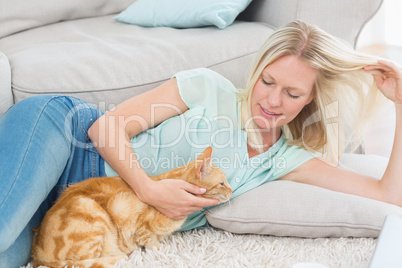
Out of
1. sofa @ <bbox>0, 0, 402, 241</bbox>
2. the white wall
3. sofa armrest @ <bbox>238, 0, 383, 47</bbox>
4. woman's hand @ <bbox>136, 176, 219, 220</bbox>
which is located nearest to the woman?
woman's hand @ <bbox>136, 176, 219, 220</bbox>

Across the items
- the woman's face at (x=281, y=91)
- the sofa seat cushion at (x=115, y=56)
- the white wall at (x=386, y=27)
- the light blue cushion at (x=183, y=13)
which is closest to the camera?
the woman's face at (x=281, y=91)

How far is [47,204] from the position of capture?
59.5 inches

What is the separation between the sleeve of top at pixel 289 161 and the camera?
5.29ft

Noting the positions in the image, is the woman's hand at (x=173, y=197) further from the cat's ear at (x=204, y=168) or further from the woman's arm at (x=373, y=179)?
the woman's arm at (x=373, y=179)

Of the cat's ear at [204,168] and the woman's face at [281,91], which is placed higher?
the woman's face at [281,91]

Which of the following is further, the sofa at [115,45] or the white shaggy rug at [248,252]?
the sofa at [115,45]

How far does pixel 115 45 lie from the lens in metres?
1.99

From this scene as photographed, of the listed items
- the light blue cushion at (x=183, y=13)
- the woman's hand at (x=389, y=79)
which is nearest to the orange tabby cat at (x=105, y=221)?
the woman's hand at (x=389, y=79)

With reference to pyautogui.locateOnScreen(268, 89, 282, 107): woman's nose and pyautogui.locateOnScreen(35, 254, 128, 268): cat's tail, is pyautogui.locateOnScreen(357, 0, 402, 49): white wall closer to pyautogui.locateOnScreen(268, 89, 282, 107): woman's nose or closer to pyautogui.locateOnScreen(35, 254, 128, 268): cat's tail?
pyautogui.locateOnScreen(268, 89, 282, 107): woman's nose

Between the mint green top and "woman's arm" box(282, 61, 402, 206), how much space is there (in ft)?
0.34

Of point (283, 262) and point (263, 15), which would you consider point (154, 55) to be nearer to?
point (263, 15)

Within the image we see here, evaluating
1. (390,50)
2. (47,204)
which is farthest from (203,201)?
(390,50)

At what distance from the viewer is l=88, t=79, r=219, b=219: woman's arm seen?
141cm

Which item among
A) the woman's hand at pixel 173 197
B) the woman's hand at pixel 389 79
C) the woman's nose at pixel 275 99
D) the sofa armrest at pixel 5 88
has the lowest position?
the woman's hand at pixel 173 197
